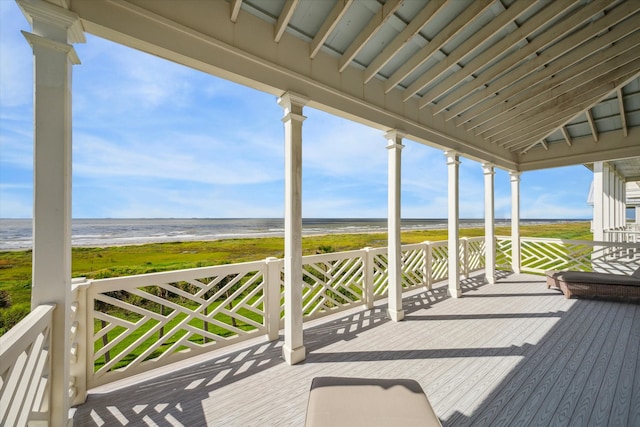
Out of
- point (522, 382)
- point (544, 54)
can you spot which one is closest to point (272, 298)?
point (522, 382)

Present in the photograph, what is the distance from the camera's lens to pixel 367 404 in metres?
1.40

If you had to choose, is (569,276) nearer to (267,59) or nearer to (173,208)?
(267,59)

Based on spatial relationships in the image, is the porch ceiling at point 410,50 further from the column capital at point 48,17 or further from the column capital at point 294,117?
the column capital at point 294,117

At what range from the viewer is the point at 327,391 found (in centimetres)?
152

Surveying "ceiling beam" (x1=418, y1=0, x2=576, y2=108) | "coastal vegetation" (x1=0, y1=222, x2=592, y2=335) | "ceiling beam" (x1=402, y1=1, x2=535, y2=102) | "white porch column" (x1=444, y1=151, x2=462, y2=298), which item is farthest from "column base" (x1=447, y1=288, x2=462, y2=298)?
"coastal vegetation" (x1=0, y1=222, x2=592, y2=335)

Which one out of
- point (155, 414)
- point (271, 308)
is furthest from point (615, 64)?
point (155, 414)

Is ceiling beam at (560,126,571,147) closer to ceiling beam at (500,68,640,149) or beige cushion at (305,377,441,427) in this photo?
ceiling beam at (500,68,640,149)

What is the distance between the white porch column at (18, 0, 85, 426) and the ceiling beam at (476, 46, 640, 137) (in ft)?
15.9

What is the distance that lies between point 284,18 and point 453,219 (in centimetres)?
377

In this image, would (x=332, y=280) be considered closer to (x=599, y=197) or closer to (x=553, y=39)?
(x=553, y=39)

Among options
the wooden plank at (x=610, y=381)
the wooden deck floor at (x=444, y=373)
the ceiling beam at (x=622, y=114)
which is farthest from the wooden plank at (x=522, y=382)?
the ceiling beam at (x=622, y=114)

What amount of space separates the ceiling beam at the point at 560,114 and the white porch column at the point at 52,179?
17.6 ft

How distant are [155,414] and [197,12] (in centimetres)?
289

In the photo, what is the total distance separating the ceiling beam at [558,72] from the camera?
2.82 m
